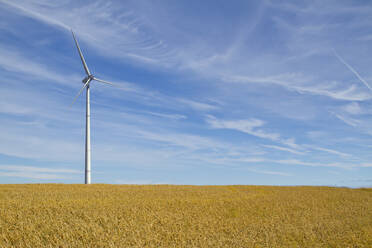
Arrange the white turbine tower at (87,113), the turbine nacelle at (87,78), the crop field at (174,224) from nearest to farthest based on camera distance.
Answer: the crop field at (174,224), the white turbine tower at (87,113), the turbine nacelle at (87,78)

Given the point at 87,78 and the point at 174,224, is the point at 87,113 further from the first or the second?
the point at 174,224

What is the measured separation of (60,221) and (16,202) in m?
7.22

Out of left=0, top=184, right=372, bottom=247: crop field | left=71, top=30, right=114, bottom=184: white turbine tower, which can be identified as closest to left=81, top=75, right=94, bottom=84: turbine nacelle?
left=71, top=30, right=114, bottom=184: white turbine tower

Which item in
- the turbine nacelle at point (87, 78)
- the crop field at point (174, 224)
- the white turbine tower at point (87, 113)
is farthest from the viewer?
the turbine nacelle at point (87, 78)

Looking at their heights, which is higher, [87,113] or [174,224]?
[87,113]

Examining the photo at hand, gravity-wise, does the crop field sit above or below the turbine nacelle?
below

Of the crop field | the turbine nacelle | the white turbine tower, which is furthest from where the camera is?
the turbine nacelle

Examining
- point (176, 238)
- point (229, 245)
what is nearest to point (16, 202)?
point (176, 238)

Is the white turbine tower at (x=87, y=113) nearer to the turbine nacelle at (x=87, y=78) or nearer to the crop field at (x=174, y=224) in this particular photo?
the turbine nacelle at (x=87, y=78)

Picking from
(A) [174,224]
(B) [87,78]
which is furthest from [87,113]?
(A) [174,224]

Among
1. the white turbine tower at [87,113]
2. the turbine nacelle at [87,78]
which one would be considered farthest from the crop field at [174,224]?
the turbine nacelle at [87,78]

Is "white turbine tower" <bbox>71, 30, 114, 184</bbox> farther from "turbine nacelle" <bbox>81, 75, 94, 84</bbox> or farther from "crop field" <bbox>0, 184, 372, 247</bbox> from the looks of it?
"crop field" <bbox>0, 184, 372, 247</bbox>

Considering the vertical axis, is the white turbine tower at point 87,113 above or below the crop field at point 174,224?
above

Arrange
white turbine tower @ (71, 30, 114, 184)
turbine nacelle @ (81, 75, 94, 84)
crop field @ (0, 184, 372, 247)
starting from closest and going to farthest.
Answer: crop field @ (0, 184, 372, 247) < white turbine tower @ (71, 30, 114, 184) < turbine nacelle @ (81, 75, 94, 84)
